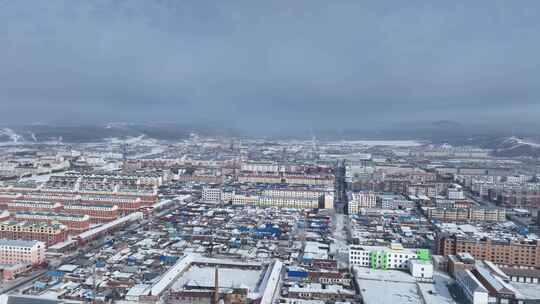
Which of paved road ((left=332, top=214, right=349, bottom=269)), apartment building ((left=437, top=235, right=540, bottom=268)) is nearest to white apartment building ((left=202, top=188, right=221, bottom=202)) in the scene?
paved road ((left=332, top=214, right=349, bottom=269))

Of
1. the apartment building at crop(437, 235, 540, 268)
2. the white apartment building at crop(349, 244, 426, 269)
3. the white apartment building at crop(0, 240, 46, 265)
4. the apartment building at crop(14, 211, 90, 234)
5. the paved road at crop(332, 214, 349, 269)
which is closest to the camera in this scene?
the white apartment building at crop(0, 240, 46, 265)

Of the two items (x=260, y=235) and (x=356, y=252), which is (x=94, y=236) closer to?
(x=260, y=235)

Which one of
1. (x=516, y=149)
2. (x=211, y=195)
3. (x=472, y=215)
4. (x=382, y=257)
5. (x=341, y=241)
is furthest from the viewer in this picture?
(x=516, y=149)

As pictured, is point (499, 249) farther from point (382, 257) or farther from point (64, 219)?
point (64, 219)

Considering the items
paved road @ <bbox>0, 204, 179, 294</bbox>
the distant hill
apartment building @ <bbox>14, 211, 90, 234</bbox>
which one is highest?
the distant hill

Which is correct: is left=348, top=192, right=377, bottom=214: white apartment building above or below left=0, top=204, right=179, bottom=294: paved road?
above

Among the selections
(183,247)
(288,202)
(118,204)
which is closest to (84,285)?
(183,247)

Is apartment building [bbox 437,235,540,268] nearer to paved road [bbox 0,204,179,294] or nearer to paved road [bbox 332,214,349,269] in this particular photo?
paved road [bbox 332,214,349,269]

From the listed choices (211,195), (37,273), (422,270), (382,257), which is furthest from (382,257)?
(211,195)

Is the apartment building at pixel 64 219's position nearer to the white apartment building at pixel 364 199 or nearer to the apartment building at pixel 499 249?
the white apartment building at pixel 364 199

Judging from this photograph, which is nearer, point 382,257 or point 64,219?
point 382,257

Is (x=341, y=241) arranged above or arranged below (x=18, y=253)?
below
